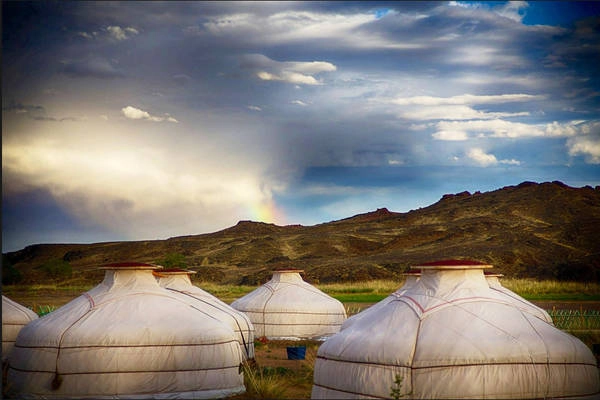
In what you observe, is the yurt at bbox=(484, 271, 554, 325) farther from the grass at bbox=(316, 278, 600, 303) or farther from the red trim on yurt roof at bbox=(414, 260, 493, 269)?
the grass at bbox=(316, 278, 600, 303)

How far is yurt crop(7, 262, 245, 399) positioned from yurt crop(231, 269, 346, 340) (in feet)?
34.5

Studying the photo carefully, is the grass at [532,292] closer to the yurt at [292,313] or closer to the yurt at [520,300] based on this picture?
the yurt at [292,313]

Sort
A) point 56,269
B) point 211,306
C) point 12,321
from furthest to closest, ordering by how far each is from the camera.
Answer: point 56,269, point 12,321, point 211,306

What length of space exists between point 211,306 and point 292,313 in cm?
843

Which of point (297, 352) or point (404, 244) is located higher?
point (404, 244)

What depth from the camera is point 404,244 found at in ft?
275

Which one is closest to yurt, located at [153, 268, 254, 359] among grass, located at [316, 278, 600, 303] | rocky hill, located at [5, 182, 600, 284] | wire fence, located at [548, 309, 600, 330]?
wire fence, located at [548, 309, 600, 330]

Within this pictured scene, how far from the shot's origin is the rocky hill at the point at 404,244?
67.6 m

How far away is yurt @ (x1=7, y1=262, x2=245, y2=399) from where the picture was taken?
12891 mm

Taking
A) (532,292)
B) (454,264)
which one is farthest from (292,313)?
(532,292)

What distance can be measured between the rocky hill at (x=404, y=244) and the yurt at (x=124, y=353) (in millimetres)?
43558

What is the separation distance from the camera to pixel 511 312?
1087 centimetres

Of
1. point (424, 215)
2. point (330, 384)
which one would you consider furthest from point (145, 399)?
point (424, 215)

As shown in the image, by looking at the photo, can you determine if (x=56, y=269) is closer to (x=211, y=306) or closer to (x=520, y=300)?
(x=211, y=306)
